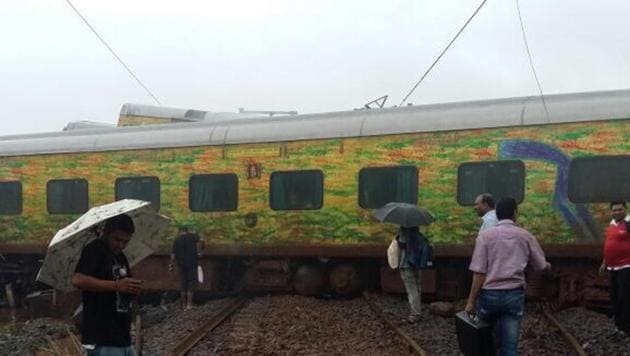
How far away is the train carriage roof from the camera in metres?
10.8

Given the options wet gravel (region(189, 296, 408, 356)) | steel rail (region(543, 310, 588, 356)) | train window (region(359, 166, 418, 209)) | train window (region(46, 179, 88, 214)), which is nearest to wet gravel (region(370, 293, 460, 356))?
wet gravel (region(189, 296, 408, 356))

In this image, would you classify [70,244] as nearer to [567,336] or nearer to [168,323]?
[567,336]

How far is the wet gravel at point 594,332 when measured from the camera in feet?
26.0

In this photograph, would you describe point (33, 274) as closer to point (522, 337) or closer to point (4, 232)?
point (4, 232)

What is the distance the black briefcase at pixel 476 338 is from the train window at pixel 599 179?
17.6ft

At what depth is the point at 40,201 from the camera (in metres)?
14.7

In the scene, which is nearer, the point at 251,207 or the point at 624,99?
the point at 624,99

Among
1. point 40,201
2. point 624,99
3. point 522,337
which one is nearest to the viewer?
point 522,337

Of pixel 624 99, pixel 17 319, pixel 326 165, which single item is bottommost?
pixel 17 319

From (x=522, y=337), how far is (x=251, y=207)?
5576 millimetres

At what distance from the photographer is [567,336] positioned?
27.8ft

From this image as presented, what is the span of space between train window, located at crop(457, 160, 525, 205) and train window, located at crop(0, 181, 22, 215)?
29.9ft

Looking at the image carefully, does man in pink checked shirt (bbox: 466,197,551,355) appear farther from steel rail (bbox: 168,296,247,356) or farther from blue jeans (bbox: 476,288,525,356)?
steel rail (bbox: 168,296,247,356)

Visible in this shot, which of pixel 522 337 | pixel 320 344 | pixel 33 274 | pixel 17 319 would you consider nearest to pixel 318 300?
pixel 320 344
